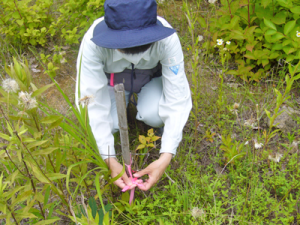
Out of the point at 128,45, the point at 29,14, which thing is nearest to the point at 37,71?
the point at 29,14

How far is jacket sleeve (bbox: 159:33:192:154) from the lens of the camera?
1.65 m

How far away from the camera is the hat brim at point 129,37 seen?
49.0 inches

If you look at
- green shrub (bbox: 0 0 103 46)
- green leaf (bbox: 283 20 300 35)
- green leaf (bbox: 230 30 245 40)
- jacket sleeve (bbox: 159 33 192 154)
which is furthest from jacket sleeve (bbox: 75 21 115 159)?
green leaf (bbox: 283 20 300 35)

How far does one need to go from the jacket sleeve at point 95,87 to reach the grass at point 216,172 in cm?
24

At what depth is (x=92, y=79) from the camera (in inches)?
63.9

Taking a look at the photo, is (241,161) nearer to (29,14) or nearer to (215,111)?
(215,111)

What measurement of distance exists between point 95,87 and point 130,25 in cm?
53

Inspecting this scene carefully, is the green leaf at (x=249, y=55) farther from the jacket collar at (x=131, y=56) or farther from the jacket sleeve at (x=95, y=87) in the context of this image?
the jacket sleeve at (x=95, y=87)

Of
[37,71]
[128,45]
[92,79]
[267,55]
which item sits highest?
[128,45]

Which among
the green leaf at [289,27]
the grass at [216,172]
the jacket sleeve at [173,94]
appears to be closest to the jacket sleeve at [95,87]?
the grass at [216,172]

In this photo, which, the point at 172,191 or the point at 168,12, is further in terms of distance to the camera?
the point at 168,12

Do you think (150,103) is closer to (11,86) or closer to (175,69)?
(175,69)

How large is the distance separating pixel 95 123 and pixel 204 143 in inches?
38.4

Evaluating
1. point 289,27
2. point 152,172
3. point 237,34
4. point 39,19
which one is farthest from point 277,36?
point 39,19
